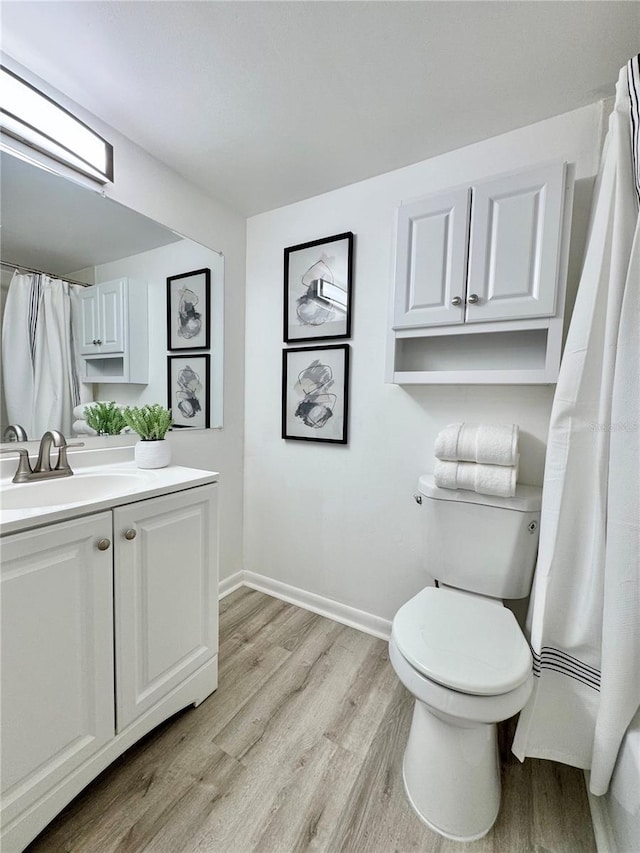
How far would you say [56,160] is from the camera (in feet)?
4.17

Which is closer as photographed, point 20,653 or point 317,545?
point 20,653

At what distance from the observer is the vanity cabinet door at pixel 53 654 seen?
2.69ft

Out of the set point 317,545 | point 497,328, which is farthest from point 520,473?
point 317,545

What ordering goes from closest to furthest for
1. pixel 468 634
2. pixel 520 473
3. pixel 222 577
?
pixel 468 634, pixel 520 473, pixel 222 577

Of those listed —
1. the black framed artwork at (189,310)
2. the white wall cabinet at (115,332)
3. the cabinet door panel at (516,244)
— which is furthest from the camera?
the black framed artwork at (189,310)

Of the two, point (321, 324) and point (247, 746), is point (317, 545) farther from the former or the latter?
point (321, 324)

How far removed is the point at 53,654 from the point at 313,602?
131 centimetres

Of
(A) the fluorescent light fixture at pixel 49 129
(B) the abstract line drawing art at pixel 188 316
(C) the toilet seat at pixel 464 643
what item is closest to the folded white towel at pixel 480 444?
(C) the toilet seat at pixel 464 643

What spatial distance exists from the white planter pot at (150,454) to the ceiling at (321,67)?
4.17 ft

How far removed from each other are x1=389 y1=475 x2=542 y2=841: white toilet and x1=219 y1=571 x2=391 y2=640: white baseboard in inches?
24.1

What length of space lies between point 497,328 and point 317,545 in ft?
4.53

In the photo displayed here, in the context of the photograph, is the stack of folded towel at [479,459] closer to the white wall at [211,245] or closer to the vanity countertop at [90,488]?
the vanity countertop at [90,488]

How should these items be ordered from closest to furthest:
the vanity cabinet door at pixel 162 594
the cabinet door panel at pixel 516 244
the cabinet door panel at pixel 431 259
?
1. the vanity cabinet door at pixel 162 594
2. the cabinet door panel at pixel 516 244
3. the cabinet door panel at pixel 431 259

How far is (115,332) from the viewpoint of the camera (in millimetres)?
1501
